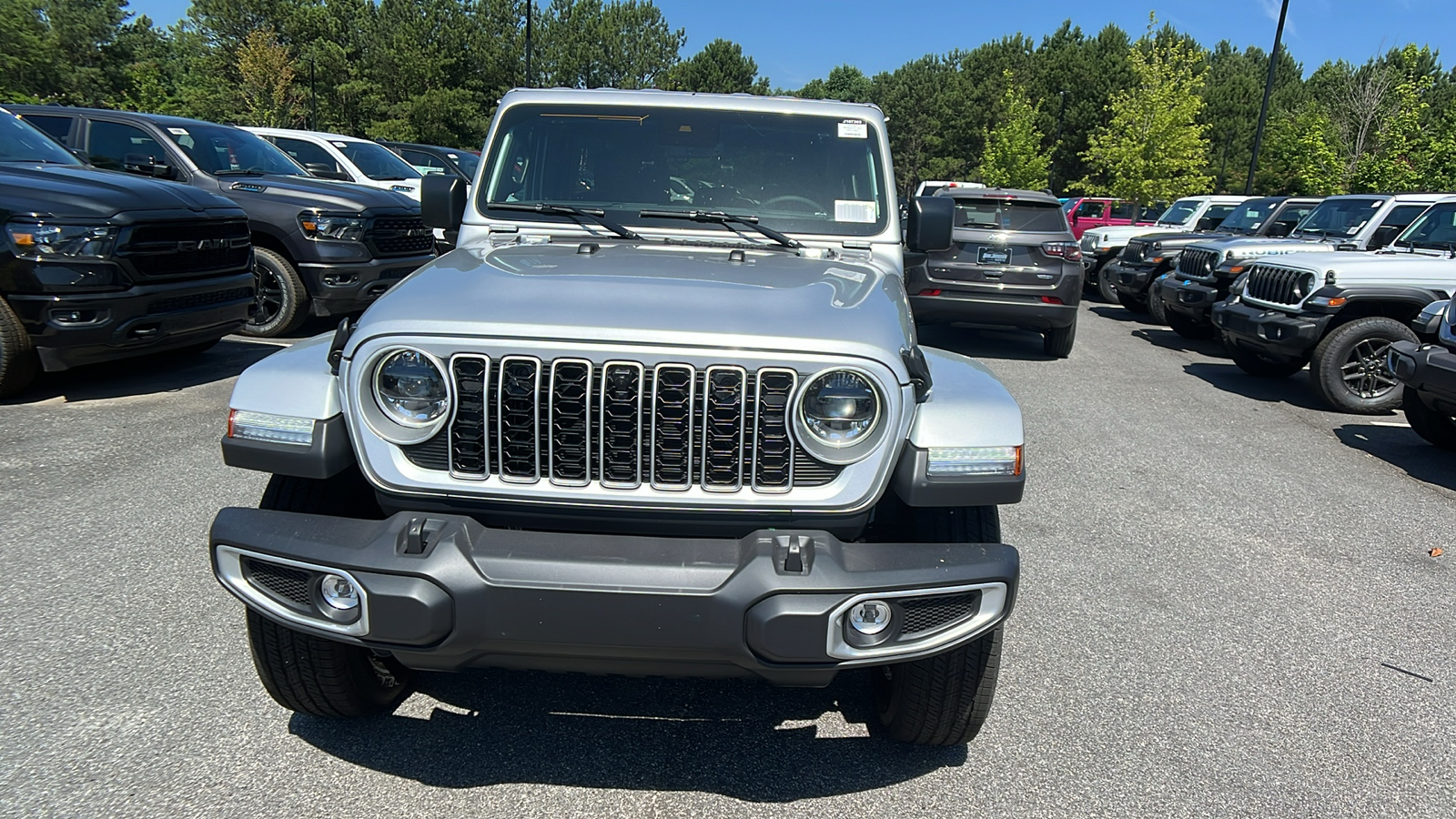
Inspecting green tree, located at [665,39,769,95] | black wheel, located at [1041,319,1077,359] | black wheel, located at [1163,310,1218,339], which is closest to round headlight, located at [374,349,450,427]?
black wheel, located at [1041,319,1077,359]

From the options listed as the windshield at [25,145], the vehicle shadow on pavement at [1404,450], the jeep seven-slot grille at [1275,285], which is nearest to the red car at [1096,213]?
the jeep seven-slot grille at [1275,285]

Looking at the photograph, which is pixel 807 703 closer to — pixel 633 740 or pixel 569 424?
pixel 633 740

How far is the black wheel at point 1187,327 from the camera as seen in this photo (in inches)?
483

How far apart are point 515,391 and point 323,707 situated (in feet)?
3.94

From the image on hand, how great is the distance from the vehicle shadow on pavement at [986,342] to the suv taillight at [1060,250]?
1.12m

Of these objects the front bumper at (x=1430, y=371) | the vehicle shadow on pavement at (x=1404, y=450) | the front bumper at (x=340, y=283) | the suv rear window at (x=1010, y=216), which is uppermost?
the suv rear window at (x=1010, y=216)

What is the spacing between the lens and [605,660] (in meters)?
2.25

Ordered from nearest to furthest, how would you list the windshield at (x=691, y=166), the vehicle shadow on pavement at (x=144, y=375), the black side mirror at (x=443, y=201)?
the windshield at (x=691, y=166) → the black side mirror at (x=443, y=201) → the vehicle shadow on pavement at (x=144, y=375)

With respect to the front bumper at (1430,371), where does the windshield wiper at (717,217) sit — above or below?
above

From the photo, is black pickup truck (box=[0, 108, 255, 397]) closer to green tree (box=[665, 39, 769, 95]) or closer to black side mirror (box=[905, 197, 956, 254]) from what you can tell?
black side mirror (box=[905, 197, 956, 254])

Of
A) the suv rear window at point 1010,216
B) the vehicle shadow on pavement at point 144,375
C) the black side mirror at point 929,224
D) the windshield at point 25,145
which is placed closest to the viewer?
the black side mirror at point 929,224

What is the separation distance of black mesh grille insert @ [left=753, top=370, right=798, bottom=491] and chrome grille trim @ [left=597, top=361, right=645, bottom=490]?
0.28 metres

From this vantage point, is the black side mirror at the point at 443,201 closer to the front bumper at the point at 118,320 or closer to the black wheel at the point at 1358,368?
the front bumper at the point at 118,320

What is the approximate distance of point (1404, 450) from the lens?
23.4 ft
